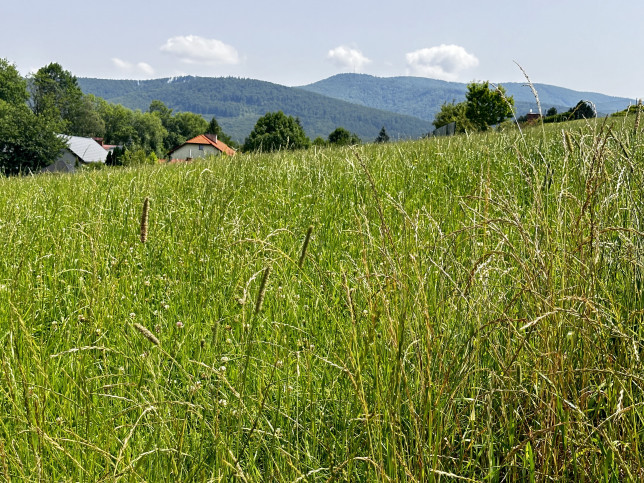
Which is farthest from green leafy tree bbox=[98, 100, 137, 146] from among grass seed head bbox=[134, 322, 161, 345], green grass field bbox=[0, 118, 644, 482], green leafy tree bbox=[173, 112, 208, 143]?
grass seed head bbox=[134, 322, 161, 345]

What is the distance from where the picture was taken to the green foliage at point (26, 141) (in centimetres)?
6381

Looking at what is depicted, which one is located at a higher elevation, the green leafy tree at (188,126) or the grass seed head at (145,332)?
the green leafy tree at (188,126)

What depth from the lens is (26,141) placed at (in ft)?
213

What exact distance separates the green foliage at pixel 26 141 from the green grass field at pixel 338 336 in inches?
2722

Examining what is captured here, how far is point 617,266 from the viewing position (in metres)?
2.03

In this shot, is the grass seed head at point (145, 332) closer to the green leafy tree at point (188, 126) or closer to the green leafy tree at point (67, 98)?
the green leafy tree at point (67, 98)

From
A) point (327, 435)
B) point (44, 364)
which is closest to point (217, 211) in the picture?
point (44, 364)

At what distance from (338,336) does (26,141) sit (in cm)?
7501

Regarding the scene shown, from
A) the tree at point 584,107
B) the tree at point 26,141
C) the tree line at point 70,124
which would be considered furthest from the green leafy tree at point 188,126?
the tree at point 584,107

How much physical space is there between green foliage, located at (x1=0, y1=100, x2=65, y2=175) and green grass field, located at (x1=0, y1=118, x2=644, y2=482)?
6914cm

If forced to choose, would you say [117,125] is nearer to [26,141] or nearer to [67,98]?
[67,98]

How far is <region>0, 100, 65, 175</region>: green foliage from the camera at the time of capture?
2512 inches

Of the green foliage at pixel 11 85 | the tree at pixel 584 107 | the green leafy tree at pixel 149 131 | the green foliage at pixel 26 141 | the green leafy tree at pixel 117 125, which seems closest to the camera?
the tree at pixel 584 107

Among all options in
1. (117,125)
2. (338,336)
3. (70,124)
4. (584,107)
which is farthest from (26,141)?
(338,336)
